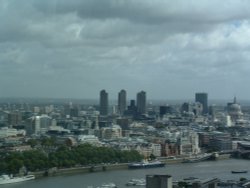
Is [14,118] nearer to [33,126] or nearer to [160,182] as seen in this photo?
[33,126]

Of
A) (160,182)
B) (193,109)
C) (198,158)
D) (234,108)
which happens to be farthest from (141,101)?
(160,182)

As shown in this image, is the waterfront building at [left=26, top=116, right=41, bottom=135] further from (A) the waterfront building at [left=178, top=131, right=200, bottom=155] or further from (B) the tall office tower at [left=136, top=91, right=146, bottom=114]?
(B) the tall office tower at [left=136, top=91, right=146, bottom=114]

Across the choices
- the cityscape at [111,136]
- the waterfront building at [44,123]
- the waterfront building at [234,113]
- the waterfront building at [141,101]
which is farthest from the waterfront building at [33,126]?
the waterfront building at [234,113]

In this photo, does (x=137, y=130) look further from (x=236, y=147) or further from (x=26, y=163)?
(x=26, y=163)

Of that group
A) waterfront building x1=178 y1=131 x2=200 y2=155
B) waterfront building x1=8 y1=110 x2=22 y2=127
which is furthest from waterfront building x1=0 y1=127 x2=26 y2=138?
waterfront building x1=178 y1=131 x2=200 y2=155

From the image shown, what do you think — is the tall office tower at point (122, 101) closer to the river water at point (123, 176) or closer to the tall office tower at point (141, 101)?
the tall office tower at point (141, 101)

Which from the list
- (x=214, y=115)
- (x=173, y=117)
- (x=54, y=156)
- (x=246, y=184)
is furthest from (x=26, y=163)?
(x=214, y=115)

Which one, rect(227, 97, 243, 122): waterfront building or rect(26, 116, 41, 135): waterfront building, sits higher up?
rect(227, 97, 243, 122): waterfront building
